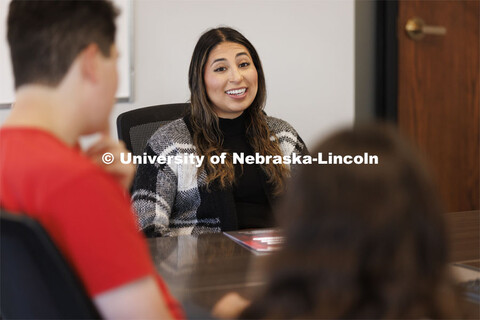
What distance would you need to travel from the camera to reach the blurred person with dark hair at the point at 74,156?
2.62 ft

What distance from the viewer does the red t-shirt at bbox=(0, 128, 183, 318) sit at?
0.79 meters

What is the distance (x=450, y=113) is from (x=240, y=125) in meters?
1.92

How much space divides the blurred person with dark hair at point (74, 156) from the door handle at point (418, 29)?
9.62 feet

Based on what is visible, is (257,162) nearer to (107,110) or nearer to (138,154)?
(138,154)

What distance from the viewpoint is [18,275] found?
0.85m

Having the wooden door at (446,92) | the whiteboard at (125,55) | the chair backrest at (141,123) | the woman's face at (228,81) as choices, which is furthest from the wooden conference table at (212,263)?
the wooden door at (446,92)

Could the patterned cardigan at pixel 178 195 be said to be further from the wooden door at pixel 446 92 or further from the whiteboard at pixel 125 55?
the wooden door at pixel 446 92

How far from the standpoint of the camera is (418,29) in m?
3.71

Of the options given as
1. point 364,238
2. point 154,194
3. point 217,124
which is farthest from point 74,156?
point 217,124

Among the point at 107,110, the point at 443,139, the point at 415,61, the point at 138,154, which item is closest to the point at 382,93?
the point at 415,61

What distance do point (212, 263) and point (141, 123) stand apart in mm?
1035

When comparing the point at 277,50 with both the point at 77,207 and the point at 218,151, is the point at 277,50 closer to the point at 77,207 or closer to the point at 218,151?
the point at 218,151

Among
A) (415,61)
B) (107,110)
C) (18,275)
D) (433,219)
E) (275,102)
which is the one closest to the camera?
(433,219)

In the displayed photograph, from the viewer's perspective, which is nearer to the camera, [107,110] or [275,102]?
[107,110]
